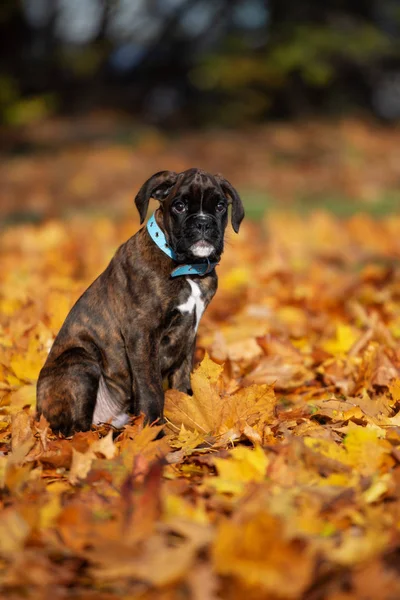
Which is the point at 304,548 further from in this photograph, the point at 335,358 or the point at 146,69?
the point at 146,69

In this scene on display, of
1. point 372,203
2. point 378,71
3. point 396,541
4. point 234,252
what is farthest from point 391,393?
point 378,71

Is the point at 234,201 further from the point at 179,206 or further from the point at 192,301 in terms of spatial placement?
the point at 192,301

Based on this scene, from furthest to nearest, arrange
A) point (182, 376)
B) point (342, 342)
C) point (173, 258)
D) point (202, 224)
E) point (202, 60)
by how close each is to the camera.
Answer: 1. point (202, 60)
2. point (342, 342)
3. point (182, 376)
4. point (173, 258)
5. point (202, 224)

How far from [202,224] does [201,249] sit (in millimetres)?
129

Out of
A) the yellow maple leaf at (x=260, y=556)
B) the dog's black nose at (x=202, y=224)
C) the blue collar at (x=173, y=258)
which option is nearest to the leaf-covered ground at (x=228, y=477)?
the yellow maple leaf at (x=260, y=556)

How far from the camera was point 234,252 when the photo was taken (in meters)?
8.77

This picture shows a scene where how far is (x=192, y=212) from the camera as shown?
3.97 m

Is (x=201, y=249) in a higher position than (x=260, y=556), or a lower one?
higher

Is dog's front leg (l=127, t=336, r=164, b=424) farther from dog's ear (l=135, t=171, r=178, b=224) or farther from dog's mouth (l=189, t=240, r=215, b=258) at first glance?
dog's ear (l=135, t=171, r=178, b=224)

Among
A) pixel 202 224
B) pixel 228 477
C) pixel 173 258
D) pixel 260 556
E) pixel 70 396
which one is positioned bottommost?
pixel 70 396

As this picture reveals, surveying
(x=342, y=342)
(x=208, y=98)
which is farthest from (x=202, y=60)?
(x=342, y=342)

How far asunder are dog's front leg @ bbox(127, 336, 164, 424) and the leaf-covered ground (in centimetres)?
12

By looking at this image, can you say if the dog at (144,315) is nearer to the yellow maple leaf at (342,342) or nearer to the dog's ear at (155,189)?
the dog's ear at (155,189)

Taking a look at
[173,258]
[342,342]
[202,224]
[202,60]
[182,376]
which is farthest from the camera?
[202,60]
